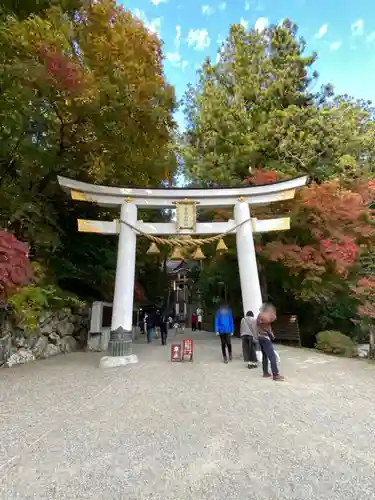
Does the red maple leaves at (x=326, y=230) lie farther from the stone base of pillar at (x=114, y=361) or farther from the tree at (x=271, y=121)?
the stone base of pillar at (x=114, y=361)

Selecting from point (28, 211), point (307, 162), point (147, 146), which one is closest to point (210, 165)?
point (307, 162)

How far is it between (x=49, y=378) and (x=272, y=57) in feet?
53.6

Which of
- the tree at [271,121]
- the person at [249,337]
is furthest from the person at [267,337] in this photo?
the tree at [271,121]

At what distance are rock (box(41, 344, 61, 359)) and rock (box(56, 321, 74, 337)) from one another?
0.48m

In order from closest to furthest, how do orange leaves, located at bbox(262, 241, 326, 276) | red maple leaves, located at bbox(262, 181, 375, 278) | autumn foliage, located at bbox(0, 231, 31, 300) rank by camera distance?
autumn foliage, located at bbox(0, 231, 31, 300) → red maple leaves, located at bbox(262, 181, 375, 278) → orange leaves, located at bbox(262, 241, 326, 276)

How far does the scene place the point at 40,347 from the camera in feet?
27.8

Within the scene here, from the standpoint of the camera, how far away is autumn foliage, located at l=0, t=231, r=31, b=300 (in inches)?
224

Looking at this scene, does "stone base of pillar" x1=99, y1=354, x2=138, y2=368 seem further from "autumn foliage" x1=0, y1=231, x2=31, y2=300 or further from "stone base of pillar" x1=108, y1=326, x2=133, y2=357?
"autumn foliage" x1=0, y1=231, x2=31, y2=300

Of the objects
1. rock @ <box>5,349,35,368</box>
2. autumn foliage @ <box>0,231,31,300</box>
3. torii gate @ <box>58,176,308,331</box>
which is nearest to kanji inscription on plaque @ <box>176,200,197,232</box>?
torii gate @ <box>58,176,308,331</box>

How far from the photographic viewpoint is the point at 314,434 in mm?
3357

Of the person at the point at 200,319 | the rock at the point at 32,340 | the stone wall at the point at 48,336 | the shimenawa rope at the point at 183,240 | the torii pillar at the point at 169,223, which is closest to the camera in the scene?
the stone wall at the point at 48,336

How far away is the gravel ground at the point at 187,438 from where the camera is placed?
2.38m

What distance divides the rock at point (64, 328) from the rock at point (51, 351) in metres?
0.48

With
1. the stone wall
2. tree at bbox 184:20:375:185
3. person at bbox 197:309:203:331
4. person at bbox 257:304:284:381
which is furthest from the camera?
person at bbox 197:309:203:331
